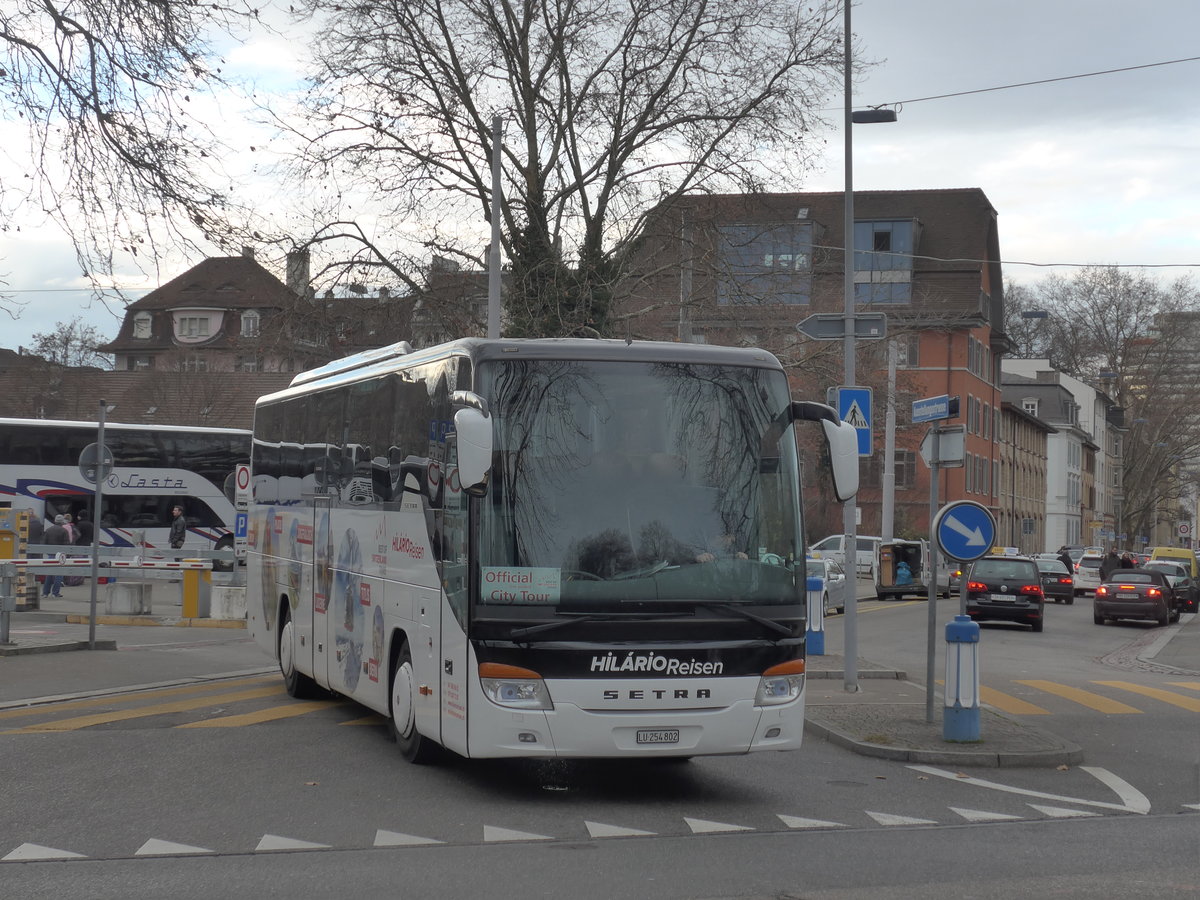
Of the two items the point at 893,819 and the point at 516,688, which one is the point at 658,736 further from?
the point at 893,819

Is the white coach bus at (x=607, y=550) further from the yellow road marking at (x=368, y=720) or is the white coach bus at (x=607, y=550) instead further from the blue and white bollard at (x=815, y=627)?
the blue and white bollard at (x=815, y=627)

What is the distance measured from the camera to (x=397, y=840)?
8.36 m

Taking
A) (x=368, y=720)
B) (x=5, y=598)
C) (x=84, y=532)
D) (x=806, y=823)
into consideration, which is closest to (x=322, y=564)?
(x=368, y=720)

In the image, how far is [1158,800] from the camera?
1064 cm

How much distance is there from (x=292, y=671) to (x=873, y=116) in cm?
1027

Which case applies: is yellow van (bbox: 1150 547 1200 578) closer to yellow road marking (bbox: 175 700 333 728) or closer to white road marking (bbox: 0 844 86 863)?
yellow road marking (bbox: 175 700 333 728)

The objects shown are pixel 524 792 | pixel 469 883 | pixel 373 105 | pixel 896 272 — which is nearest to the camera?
pixel 469 883

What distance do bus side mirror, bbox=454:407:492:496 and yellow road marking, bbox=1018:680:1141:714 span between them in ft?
32.3

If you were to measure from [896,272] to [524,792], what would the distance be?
2425 inches

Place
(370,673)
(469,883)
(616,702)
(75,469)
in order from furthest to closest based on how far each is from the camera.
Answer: (75,469), (370,673), (616,702), (469,883)

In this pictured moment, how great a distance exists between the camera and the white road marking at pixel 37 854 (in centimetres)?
786

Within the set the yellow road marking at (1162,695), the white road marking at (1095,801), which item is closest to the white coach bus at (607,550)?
the white road marking at (1095,801)

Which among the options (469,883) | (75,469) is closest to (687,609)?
(469,883)

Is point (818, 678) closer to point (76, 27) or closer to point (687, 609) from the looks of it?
point (687, 609)
